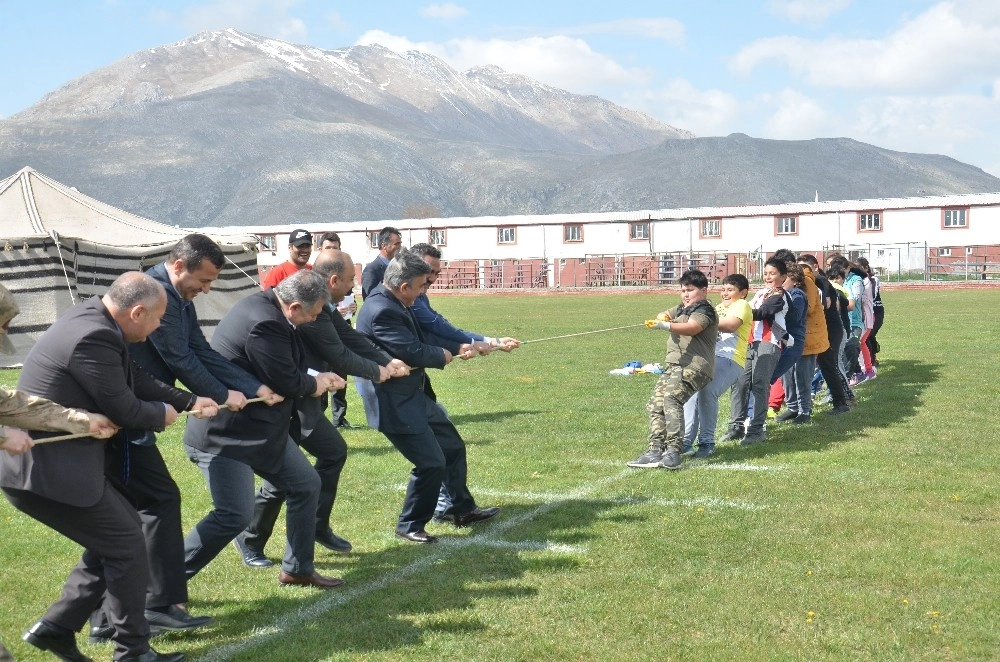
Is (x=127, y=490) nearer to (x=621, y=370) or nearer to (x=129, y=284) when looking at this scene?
(x=129, y=284)

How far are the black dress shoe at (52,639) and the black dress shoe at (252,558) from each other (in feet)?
6.28

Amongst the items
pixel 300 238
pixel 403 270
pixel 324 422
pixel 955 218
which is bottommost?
pixel 324 422

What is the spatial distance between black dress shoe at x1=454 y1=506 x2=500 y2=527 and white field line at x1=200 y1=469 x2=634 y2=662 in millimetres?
116

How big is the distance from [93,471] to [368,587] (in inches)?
85.1

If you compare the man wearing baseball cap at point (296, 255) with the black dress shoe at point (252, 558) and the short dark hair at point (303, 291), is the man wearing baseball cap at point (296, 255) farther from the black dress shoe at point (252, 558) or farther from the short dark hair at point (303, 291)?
the short dark hair at point (303, 291)

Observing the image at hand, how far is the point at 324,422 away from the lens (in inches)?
286

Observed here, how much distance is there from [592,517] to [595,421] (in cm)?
463

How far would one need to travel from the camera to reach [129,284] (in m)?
4.93

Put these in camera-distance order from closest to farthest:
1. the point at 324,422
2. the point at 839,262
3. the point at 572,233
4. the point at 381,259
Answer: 1. the point at 324,422
2. the point at 381,259
3. the point at 839,262
4. the point at 572,233

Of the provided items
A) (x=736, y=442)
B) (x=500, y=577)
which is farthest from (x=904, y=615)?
(x=736, y=442)

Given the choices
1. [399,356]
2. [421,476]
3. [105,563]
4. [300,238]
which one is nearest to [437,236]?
[300,238]

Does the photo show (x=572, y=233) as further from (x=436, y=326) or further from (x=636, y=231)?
(x=436, y=326)

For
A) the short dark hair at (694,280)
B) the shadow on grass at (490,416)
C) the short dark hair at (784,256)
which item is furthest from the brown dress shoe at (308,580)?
the short dark hair at (784,256)

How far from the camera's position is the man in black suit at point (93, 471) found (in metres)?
4.73
